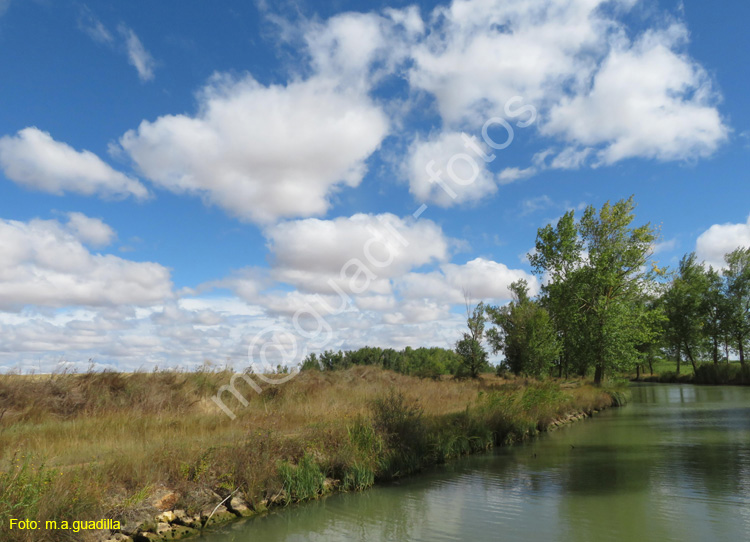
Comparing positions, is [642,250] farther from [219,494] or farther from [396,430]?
[219,494]

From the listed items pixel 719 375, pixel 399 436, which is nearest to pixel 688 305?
pixel 719 375

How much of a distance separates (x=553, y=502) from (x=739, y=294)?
60.7m

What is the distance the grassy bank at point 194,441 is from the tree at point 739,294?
50200 millimetres

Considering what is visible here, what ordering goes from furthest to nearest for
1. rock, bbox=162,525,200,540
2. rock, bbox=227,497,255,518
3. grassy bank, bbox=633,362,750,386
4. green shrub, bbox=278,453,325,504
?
1. grassy bank, bbox=633,362,750,386
2. green shrub, bbox=278,453,325,504
3. rock, bbox=227,497,255,518
4. rock, bbox=162,525,200,540

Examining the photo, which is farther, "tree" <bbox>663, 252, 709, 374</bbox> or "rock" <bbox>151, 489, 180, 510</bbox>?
"tree" <bbox>663, 252, 709, 374</bbox>

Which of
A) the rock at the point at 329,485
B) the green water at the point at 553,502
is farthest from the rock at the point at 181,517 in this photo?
the rock at the point at 329,485

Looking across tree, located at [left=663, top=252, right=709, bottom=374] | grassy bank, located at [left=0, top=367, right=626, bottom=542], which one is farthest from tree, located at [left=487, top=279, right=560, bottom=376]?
grassy bank, located at [left=0, top=367, right=626, bottom=542]

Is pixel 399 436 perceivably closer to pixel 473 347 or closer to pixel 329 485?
pixel 329 485

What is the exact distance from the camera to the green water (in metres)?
8.00

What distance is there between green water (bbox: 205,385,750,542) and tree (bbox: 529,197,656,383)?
59.9 ft

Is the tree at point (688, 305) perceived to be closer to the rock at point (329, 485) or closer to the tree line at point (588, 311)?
the tree line at point (588, 311)

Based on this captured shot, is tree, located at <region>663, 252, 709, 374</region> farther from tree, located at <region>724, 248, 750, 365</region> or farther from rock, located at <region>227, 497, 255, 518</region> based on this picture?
rock, located at <region>227, 497, 255, 518</region>

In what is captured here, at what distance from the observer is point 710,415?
82.9 feet

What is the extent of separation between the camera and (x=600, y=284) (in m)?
33.8
